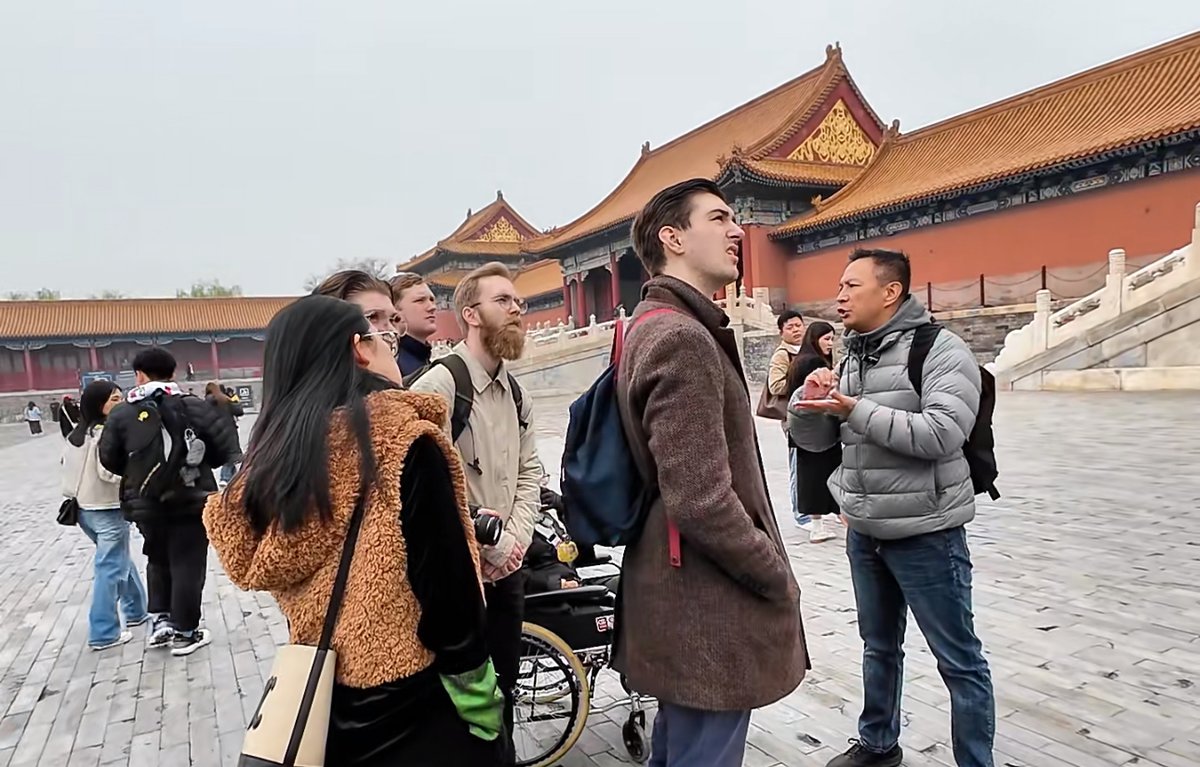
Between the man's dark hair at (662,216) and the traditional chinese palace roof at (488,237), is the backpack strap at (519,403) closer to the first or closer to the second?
the man's dark hair at (662,216)

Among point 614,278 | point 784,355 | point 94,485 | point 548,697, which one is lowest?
point 548,697

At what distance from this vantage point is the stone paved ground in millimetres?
2590

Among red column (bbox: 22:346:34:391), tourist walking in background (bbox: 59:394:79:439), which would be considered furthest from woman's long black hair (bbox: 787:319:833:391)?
red column (bbox: 22:346:34:391)

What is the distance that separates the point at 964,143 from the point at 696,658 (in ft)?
64.7

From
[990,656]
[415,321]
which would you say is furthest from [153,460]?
[990,656]

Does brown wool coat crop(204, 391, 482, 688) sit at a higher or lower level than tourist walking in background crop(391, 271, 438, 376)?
lower

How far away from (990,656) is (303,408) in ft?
10.2

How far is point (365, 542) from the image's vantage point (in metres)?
1.34

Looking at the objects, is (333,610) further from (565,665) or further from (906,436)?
(906,436)

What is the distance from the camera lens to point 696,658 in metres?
1.53

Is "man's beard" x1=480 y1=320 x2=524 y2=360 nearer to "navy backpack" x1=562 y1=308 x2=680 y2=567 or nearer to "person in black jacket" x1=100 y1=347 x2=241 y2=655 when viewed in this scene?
"navy backpack" x1=562 y1=308 x2=680 y2=567

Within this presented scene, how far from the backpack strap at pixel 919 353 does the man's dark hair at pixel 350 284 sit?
1990mm

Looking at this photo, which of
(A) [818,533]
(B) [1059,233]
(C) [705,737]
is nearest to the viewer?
(C) [705,737]

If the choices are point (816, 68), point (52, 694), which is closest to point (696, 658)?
point (52, 694)
